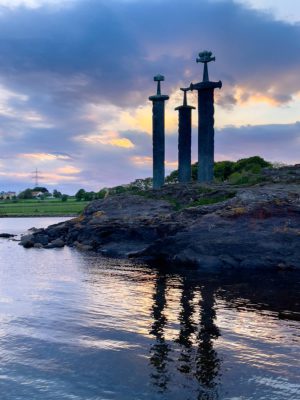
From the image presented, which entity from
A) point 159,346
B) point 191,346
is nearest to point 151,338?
point 159,346

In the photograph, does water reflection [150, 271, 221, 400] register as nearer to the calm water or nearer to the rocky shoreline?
the calm water

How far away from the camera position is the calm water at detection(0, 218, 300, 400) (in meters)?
15.8

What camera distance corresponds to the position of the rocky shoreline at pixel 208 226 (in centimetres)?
4284

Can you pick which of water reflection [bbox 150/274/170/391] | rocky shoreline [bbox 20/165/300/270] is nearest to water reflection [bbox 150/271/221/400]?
water reflection [bbox 150/274/170/391]

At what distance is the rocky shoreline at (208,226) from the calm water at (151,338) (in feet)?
16.3

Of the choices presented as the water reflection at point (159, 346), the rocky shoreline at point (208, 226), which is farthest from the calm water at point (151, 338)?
the rocky shoreline at point (208, 226)

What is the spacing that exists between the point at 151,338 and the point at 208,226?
82.8ft

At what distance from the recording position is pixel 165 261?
162 feet

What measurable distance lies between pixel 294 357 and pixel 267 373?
236 centimetres

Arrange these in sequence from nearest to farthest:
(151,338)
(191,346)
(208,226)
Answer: (191,346) → (151,338) → (208,226)

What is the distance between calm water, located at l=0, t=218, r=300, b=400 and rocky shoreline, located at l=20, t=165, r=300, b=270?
4.97 m

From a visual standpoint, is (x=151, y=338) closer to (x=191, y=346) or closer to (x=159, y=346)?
(x=159, y=346)

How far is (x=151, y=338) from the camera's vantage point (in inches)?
835

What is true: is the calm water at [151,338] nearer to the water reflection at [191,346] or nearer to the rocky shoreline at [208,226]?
the water reflection at [191,346]
